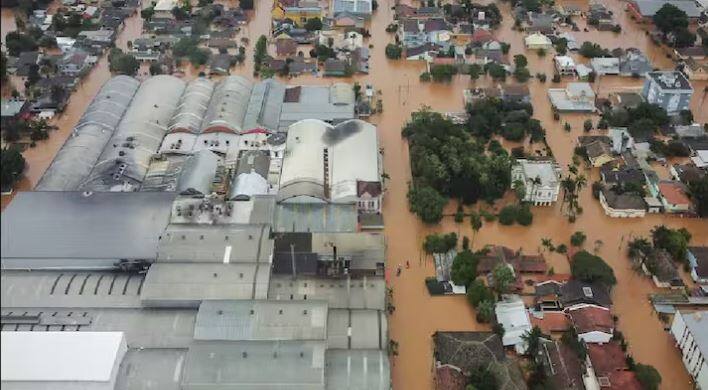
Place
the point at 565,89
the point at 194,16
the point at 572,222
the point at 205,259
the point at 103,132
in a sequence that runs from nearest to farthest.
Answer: the point at 205,259, the point at 572,222, the point at 103,132, the point at 565,89, the point at 194,16

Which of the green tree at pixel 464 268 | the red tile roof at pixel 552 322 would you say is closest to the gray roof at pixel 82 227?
the green tree at pixel 464 268

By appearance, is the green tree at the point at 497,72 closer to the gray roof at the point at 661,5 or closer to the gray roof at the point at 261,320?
the gray roof at the point at 661,5

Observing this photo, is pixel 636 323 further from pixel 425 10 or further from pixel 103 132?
pixel 425 10

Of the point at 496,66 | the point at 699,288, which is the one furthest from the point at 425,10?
the point at 699,288

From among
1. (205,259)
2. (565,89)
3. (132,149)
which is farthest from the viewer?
(565,89)

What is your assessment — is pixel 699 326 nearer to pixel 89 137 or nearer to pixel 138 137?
pixel 138 137

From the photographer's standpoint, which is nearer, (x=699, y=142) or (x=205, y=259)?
(x=205, y=259)

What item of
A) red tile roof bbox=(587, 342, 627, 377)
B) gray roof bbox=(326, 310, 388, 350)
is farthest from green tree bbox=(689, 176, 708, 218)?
gray roof bbox=(326, 310, 388, 350)
